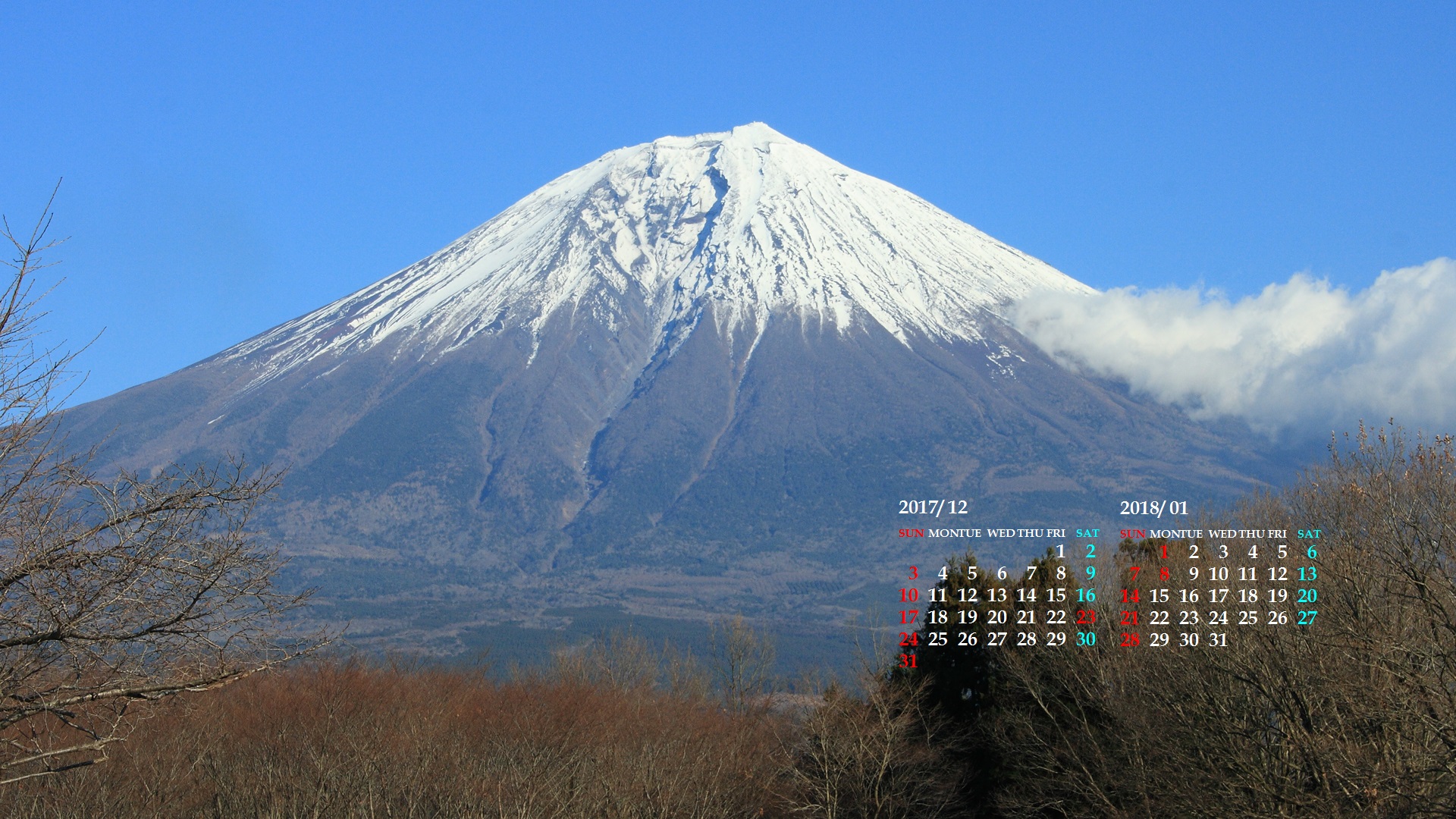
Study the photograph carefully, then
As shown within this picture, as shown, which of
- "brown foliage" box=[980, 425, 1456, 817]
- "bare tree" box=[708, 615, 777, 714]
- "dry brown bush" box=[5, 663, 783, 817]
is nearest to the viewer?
"brown foliage" box=[980, 425, 1456, 817]

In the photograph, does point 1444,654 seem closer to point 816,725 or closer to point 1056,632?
point 1056,632

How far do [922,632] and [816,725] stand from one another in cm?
545

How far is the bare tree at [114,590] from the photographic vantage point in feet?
31.0

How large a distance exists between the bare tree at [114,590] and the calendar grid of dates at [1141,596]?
16.1 meters

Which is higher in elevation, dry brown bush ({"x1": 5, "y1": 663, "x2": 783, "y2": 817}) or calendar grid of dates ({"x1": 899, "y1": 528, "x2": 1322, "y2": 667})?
calendar grid of dates ({"x1": 899, "y1": 528, "x2": 1322, "y2": 667})

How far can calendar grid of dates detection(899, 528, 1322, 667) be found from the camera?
21569 millimetres

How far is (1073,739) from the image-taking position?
98.3 ft

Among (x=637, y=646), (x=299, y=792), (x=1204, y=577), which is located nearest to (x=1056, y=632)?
(x=1204, y=577)

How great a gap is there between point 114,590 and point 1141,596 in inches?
911

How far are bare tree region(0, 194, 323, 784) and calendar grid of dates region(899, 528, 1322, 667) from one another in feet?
52.9
